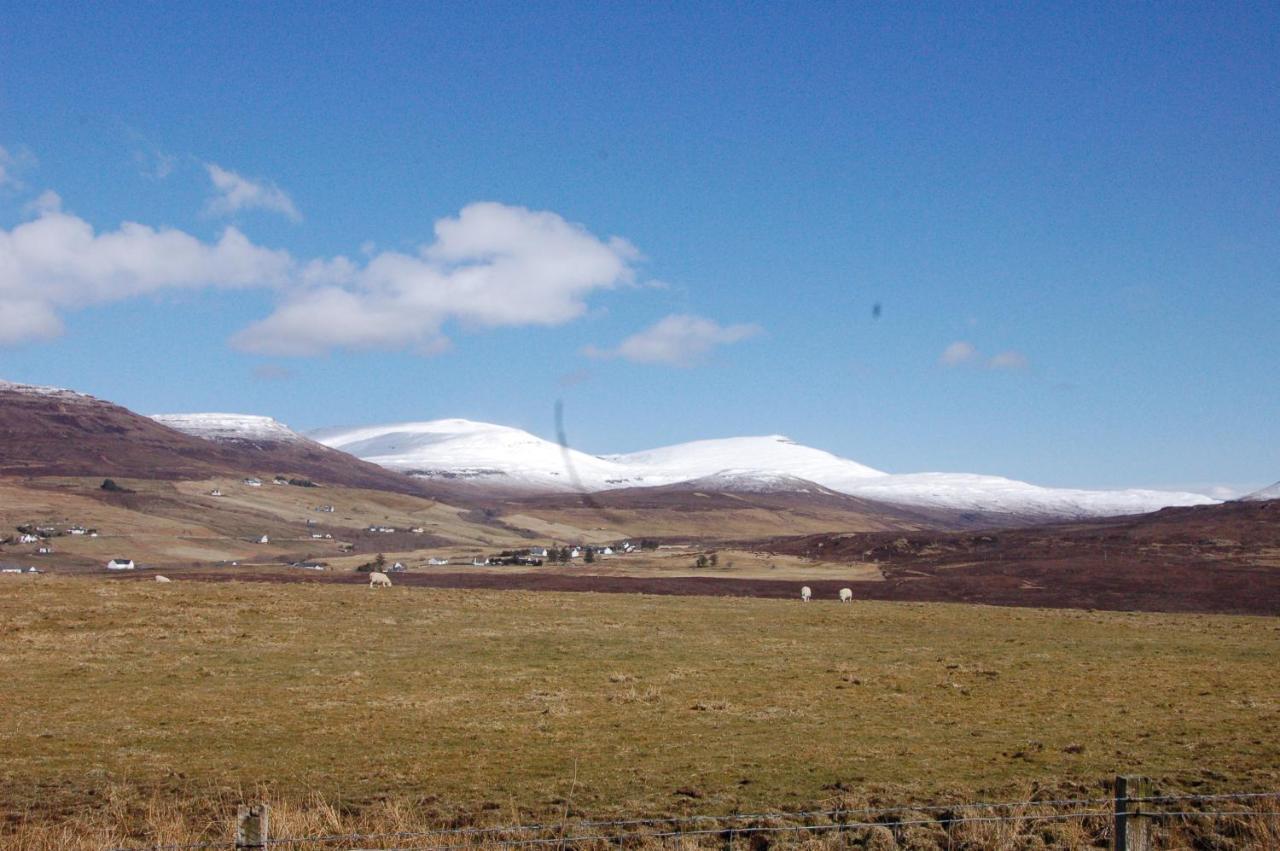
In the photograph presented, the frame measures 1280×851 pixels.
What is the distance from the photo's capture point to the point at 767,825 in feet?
45.2

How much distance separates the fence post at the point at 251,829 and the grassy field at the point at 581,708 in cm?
493

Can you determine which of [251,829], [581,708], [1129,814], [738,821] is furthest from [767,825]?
[581,708]

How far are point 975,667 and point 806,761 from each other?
13.1m

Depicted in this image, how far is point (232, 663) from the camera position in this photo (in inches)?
1113

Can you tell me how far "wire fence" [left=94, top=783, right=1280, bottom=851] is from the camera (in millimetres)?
12344

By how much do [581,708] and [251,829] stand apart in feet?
43.8

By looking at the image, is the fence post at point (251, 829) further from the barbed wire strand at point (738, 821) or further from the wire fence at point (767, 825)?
the barbed wire strand at point (738, 821)

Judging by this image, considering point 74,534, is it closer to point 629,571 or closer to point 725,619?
point 629,571

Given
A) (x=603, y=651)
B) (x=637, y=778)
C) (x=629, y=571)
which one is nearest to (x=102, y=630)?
(x=603, y=651)

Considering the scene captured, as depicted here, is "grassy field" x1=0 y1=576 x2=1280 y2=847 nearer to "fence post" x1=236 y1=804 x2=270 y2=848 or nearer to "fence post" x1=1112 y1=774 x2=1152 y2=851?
"fence post" x1=236 y1=804 x2=270 y2=848

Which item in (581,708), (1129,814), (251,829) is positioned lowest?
(581,708)

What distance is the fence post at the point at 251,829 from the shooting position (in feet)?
31.6

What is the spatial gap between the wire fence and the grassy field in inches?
38.6

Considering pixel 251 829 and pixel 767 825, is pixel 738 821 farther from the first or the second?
pixel 251 829
